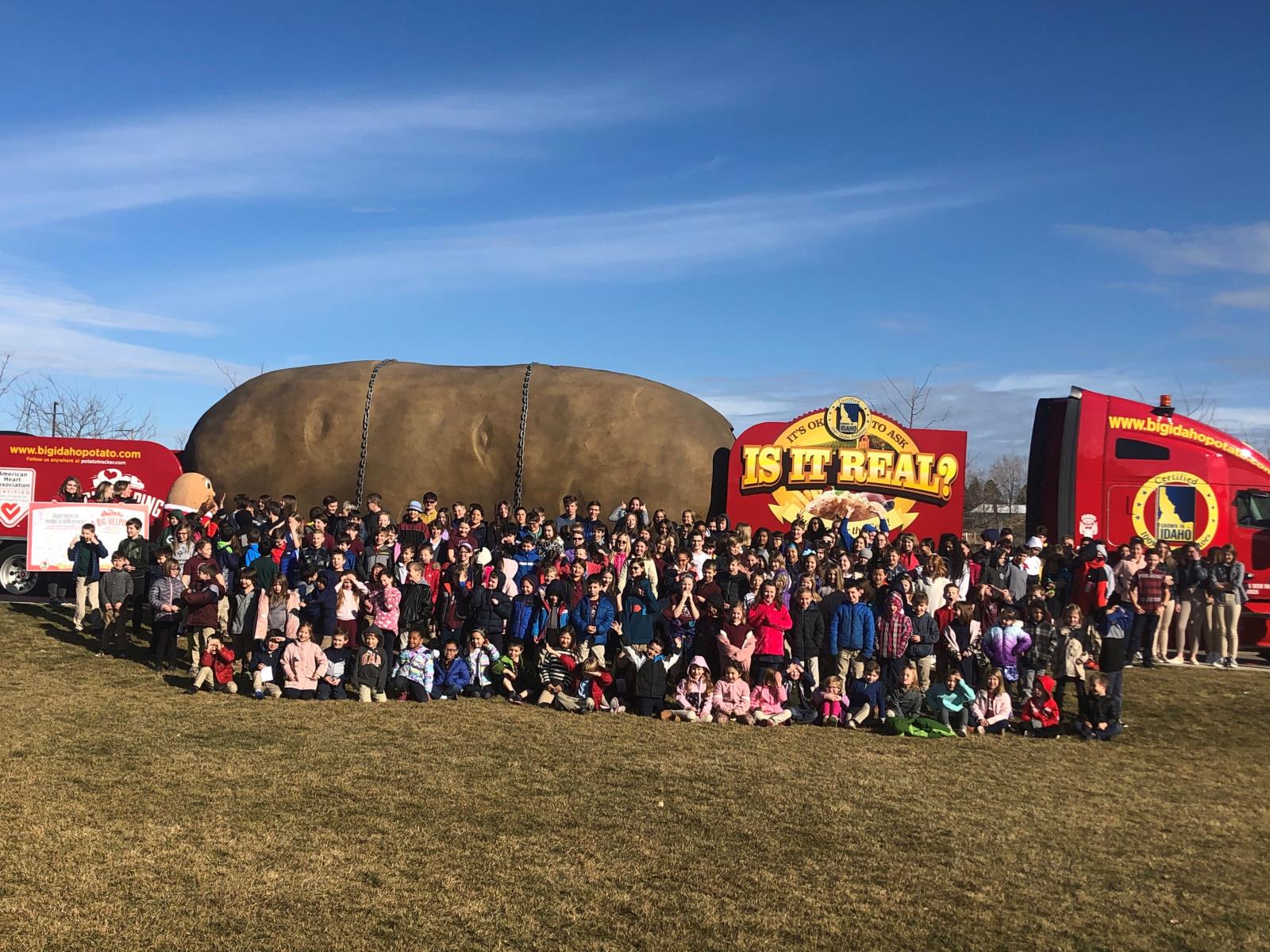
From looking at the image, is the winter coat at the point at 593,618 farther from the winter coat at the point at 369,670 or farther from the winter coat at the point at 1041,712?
the winter coat at the point at 1041,712

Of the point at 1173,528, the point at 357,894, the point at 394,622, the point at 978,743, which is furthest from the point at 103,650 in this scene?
the point at 1173,528

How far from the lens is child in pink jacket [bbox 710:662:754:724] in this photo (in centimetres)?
1150

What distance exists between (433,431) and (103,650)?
18.1ft

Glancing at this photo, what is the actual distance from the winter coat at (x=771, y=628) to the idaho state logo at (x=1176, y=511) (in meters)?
7.89

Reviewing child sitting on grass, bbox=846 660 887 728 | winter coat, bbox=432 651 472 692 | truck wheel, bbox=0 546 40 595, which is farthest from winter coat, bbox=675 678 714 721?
truck wheel, bbox=0 546 40 595

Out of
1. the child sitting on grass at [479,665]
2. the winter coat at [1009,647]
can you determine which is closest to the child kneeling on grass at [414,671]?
the child sitting on grass at [479,665]

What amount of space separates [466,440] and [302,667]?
18.6ft

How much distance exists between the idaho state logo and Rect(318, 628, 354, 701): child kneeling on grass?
1196 cm

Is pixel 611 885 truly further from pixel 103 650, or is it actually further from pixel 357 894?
pixel 103 650

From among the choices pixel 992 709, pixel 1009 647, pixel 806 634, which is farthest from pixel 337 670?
pixel 1009 647

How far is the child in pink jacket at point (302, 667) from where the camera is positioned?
1173 cm

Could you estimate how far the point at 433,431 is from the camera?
1669 cm

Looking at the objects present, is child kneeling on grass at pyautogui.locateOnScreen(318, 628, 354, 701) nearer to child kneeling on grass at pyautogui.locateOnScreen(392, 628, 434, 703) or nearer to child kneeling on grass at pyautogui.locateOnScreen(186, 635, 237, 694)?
child kneeling on grass at pyautogui.locateOnScreen(392, 628, 434, 703)

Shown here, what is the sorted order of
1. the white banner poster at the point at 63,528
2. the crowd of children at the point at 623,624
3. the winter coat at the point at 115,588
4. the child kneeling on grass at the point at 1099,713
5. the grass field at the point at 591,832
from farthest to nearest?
the white banner poster at the point at 63,528
the winter coat at the point at 115,588
the crowd of children at the point at 623,624
the child kneeling on grass at the point at 1099,713
the grass field at the point at 591,832
